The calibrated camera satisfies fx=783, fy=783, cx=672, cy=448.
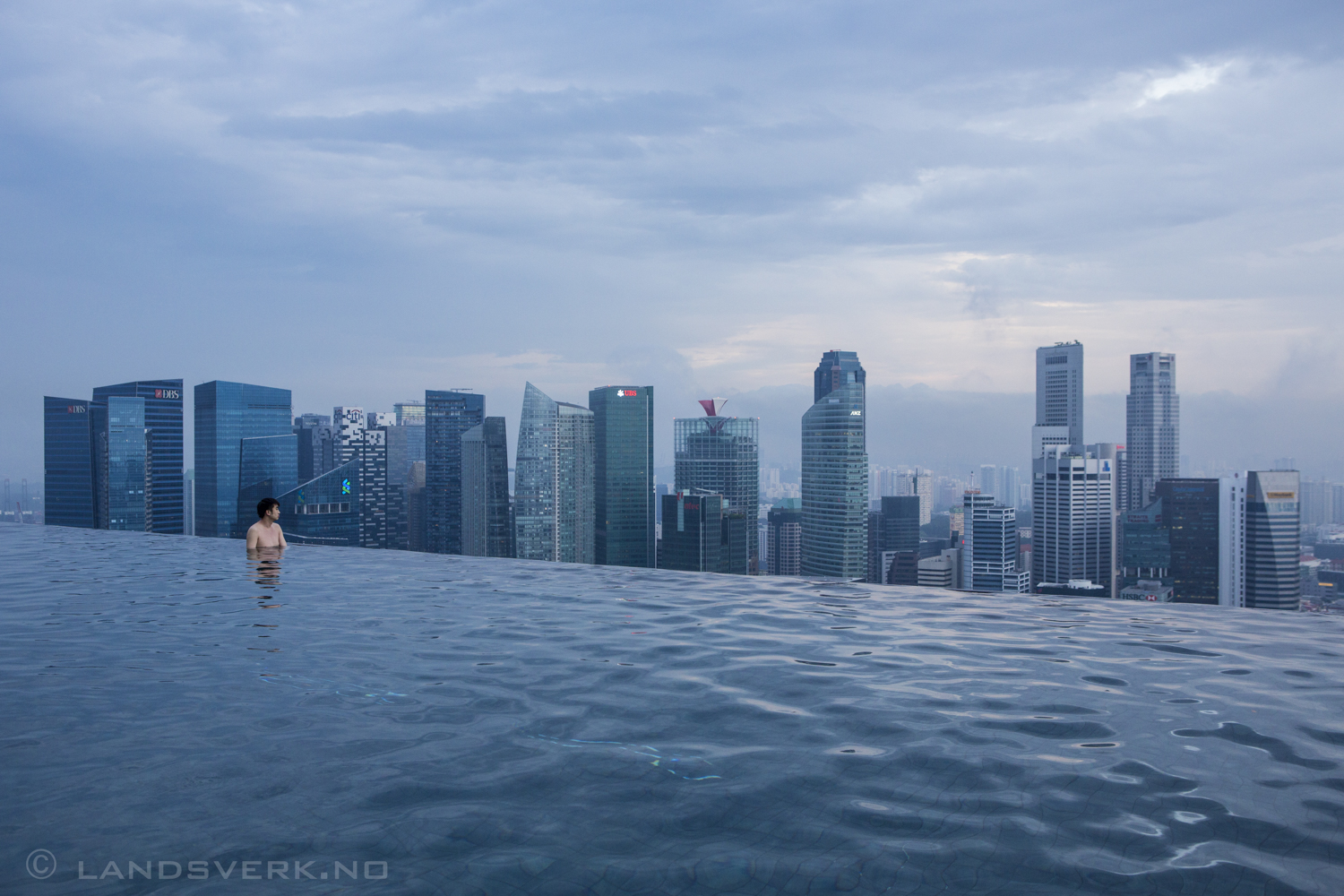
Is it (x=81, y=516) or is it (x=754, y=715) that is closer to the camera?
(x=754, y=715)

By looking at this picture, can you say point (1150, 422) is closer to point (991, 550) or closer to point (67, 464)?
point (991, 550)

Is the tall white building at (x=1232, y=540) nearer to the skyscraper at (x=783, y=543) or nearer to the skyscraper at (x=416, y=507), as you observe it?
the skyscraper at (x=783, y=543)

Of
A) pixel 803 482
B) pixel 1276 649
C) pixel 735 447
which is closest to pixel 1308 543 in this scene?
pixel 803 482

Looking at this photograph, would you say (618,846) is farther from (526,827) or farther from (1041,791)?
(1041,791)

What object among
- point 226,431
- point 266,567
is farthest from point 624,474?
point 266,567

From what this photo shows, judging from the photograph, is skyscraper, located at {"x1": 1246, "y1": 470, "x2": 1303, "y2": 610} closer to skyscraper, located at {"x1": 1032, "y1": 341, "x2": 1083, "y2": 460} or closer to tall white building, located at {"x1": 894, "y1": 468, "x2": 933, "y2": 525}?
tall white building, located at {"x1": 894, "y1": 468, "x2": 933, "y2": 525}

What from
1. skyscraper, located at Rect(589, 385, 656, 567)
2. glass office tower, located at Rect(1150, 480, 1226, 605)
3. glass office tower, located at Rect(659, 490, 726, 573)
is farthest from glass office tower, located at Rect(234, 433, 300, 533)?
glass office tower, located at Rect(1150, 480, 1226, 605)
